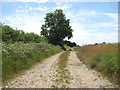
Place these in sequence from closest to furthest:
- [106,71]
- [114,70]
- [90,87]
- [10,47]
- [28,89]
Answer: [28,89] → [90,87] → [114,70] → [106,71] → [10,47]

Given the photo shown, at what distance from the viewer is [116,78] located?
6445 millimetres

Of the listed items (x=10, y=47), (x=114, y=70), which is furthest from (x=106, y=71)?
(x=10, y=47)

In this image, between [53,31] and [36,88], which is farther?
[53,31]

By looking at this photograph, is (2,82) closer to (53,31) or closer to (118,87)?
(118,87)

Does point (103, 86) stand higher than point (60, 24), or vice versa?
point (60, 24)

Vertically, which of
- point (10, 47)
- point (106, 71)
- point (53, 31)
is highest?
point (53, 31)

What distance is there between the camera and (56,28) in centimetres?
4512

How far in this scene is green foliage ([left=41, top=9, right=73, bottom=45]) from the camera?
45344 millimetres

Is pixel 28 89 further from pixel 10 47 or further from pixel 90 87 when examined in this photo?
pixel 10 47

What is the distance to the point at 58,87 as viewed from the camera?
567cm

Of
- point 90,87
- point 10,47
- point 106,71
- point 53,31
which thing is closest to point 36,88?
point 90,87

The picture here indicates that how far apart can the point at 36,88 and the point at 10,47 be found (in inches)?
299

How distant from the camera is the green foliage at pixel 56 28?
4534cm

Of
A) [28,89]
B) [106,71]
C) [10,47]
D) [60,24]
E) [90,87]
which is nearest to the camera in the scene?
[28,89]
